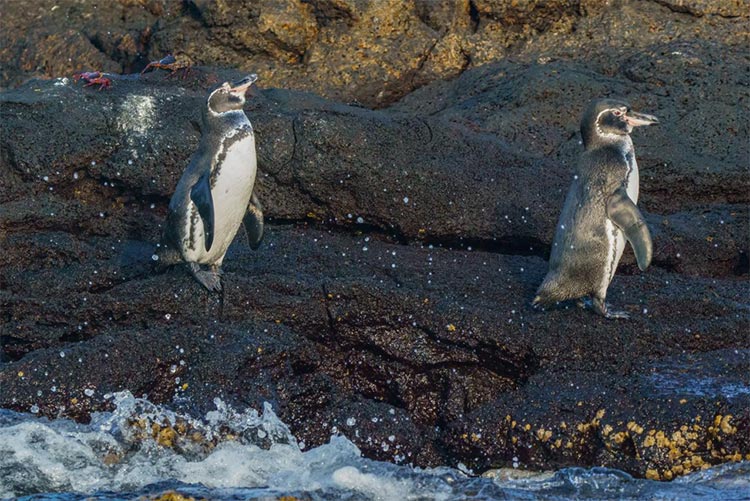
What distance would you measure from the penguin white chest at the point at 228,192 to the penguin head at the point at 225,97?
229 millimetres

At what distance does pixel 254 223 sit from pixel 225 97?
74 cm

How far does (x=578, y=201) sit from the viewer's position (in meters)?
6.38

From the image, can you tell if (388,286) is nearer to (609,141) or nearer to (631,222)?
(631,222)

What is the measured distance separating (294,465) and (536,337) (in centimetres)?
148

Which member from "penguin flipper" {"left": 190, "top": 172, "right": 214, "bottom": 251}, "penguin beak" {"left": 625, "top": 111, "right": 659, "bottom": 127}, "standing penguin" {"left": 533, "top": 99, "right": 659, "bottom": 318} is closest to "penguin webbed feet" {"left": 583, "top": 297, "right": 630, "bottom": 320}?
"standing penguin" {"left": 533, "top": 99, "right": 659, "bottom": 318}

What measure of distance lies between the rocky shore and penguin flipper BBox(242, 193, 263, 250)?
134mm

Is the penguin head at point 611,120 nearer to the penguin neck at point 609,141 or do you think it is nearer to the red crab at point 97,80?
the penguin neck at point 609,141

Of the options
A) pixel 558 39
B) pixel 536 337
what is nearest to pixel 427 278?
pixel 536 337

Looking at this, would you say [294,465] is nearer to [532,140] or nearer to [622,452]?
[622,452]

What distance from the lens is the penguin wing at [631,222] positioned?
237 inches

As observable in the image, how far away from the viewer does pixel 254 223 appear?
684cm

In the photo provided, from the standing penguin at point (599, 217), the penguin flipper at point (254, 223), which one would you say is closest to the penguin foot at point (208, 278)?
the penguin flipper at point (254, 223)

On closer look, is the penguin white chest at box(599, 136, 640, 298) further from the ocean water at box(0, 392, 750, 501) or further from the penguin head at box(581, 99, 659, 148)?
the ocean water at box(0, 392, 750, 501)

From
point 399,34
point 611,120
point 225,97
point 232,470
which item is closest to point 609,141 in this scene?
point 611,120
